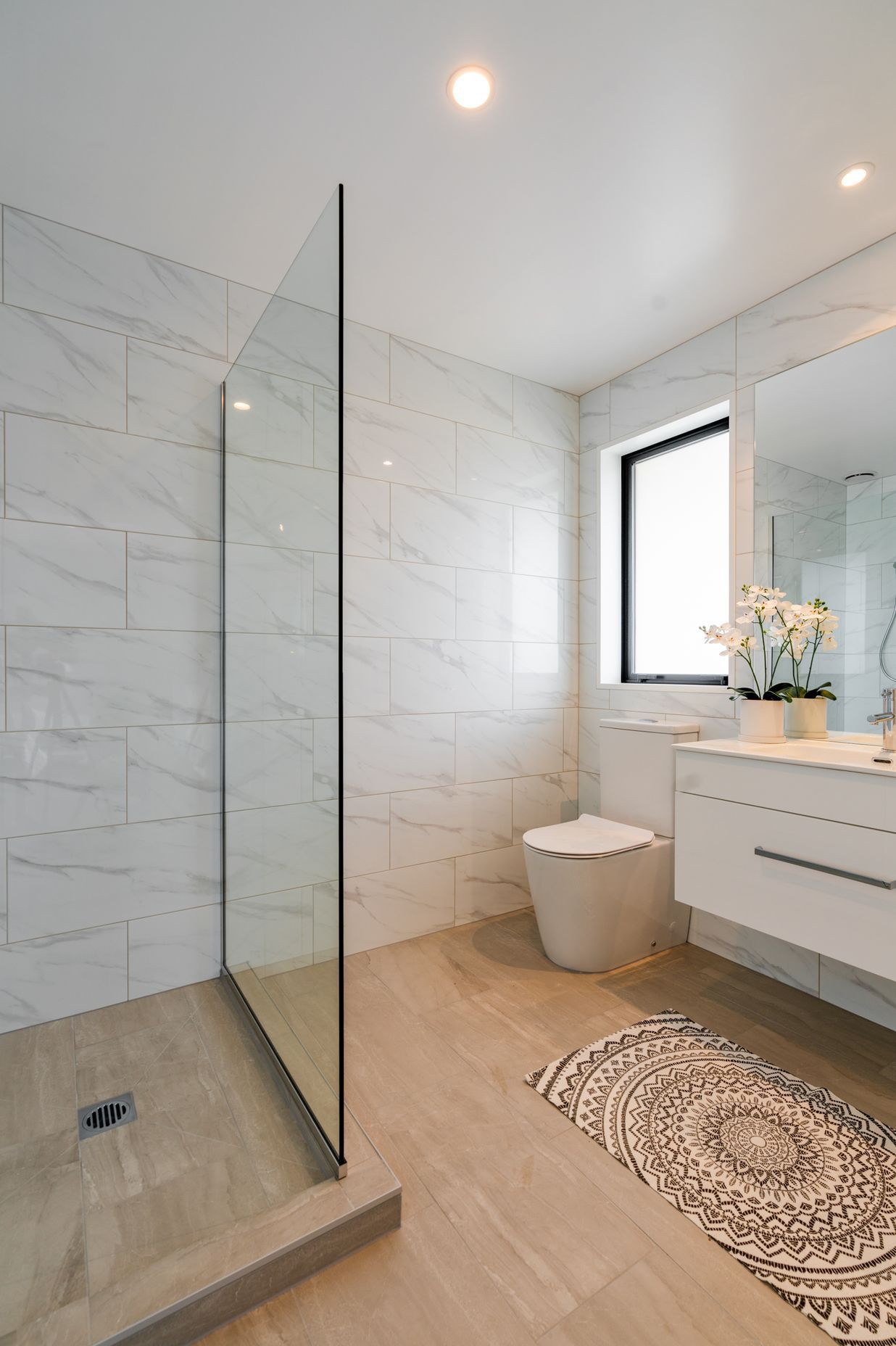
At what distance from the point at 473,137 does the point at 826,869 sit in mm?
2102

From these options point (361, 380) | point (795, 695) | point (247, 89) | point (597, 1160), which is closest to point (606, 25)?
point (247, 89)

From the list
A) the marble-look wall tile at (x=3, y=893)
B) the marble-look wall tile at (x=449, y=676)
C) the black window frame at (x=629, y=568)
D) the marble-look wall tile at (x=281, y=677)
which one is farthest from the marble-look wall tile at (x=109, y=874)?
the black window frame at (x=629, y=568)

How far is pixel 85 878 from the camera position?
2.04m

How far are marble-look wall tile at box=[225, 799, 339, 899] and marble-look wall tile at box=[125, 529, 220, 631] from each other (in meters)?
0.68

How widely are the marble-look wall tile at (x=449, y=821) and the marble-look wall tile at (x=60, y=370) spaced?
171 cm

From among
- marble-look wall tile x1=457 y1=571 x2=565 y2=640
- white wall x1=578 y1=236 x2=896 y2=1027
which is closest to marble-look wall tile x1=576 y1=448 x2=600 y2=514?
white wall x1=578 y1=236 x2=896 y2=1027

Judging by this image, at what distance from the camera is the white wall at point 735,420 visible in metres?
2.08

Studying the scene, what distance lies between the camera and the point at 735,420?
2.48 meters

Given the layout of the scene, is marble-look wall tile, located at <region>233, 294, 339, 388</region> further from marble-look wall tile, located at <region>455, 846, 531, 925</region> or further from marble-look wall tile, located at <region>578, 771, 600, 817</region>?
marble-look wall tile, located at <region>578, 771, 600, 817</region>

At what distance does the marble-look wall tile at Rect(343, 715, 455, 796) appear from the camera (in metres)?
2.53

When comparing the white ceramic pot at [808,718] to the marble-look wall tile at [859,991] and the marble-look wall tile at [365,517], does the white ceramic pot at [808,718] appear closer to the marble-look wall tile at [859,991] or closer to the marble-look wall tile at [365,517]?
the marble-look wall tile at [859,991]

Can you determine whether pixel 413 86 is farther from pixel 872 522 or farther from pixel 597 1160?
pixel 597 1160

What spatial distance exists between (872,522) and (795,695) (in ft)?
1.97

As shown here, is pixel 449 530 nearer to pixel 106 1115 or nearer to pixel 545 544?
pixel 545 544
